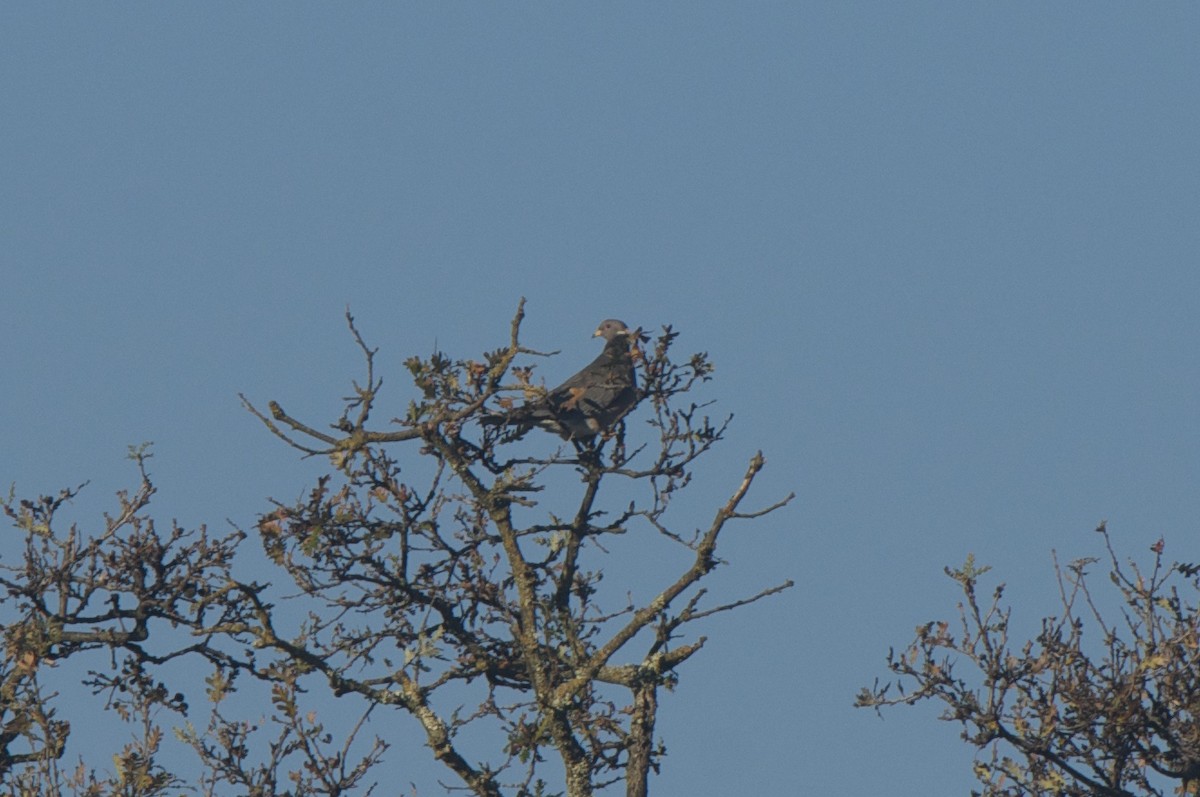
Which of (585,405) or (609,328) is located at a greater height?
(609,328)

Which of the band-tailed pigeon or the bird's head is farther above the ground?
the bird's head

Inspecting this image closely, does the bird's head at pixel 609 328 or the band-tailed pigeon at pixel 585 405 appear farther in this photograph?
the bird's head at pixel 609 328

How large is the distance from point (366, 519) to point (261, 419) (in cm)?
102

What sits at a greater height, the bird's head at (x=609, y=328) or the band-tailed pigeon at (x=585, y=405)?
the bird's head at (x=609, y=328)

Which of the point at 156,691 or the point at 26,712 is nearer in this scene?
the point at 26,712

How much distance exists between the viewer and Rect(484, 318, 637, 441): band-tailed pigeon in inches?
512

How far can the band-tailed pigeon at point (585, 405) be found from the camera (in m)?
13.0

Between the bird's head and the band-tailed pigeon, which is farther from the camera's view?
the bird's head

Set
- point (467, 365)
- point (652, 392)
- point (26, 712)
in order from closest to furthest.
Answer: point (26, 712)
point (467, 365)
point (652, 392)

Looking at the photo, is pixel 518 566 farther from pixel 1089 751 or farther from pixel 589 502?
pixel 1089 751

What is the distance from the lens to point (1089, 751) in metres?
12.3

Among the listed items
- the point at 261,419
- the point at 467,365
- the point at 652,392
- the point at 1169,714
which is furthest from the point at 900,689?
the point at 261,419

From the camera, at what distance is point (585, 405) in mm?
14492

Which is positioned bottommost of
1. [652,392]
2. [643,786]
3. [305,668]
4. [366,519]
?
[643,786]
